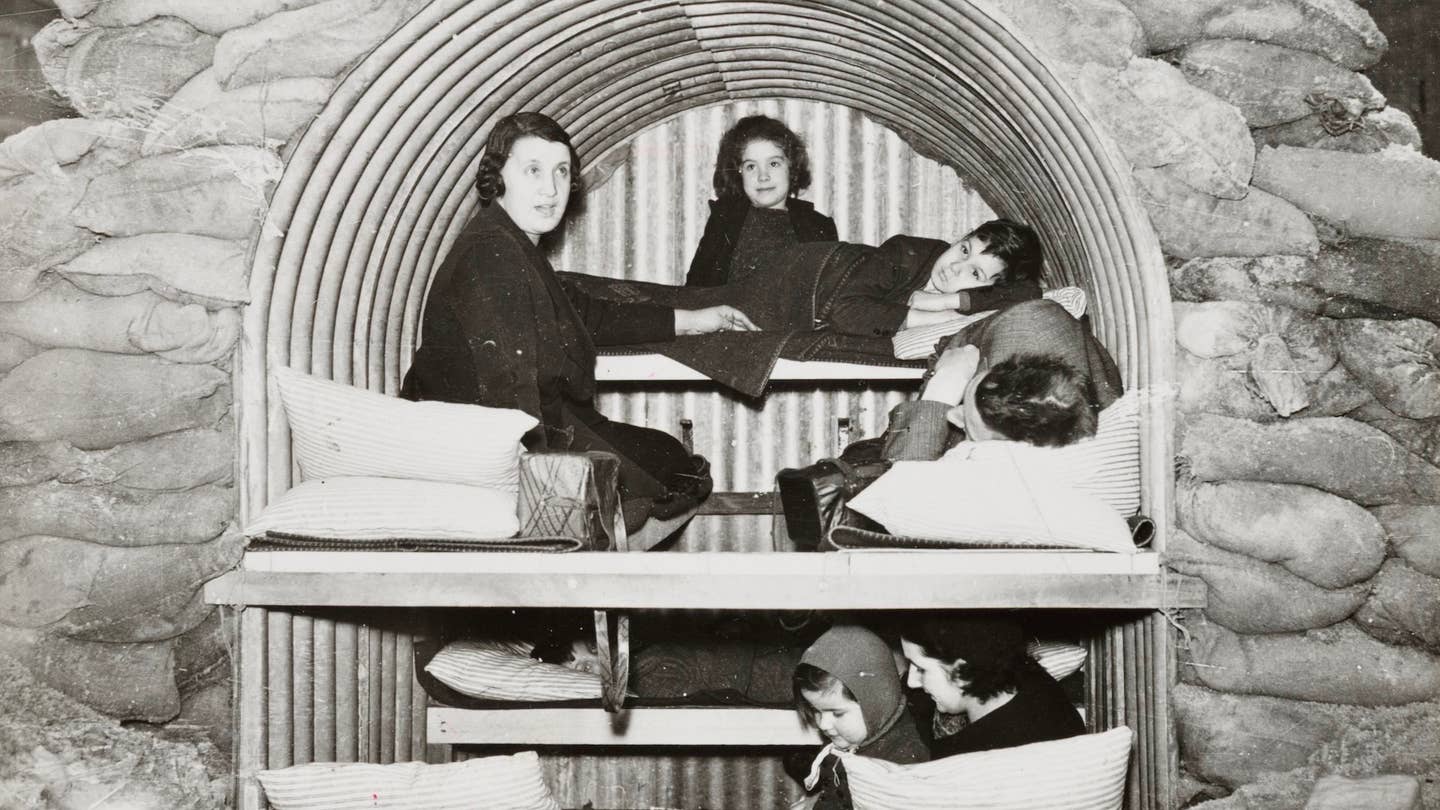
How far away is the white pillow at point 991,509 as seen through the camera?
305 centimetres

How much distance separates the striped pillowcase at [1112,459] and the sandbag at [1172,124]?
2.00 ft

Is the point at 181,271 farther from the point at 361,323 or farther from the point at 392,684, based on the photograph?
the point at 392,684

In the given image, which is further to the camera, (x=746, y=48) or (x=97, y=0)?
(x=746, y=48)

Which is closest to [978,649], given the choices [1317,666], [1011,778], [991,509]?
[1011,778]

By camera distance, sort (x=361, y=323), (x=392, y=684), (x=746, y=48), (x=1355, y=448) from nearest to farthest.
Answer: (x=1355, y=448), (x=361, y=323), (x=392, y=684), (x=746, y=48)

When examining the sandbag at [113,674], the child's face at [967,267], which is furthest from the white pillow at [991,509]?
the sandbag at [113,674]

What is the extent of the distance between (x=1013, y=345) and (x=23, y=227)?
8.75 ft

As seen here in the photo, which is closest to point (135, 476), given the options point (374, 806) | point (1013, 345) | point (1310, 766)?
point (374, 806)

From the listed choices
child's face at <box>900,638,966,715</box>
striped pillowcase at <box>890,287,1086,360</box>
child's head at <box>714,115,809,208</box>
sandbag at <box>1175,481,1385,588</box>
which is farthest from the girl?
sandbag at <box>1175,481,1385,588</box>

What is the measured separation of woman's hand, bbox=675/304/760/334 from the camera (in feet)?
14.1

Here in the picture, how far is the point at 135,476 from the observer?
3199 mm

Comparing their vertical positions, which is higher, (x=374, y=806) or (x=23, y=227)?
(x=23, y=227)

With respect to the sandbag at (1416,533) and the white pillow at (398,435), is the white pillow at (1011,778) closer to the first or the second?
the sandbag at (1416,533)

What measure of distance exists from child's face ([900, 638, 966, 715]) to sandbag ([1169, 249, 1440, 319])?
4.21ft
